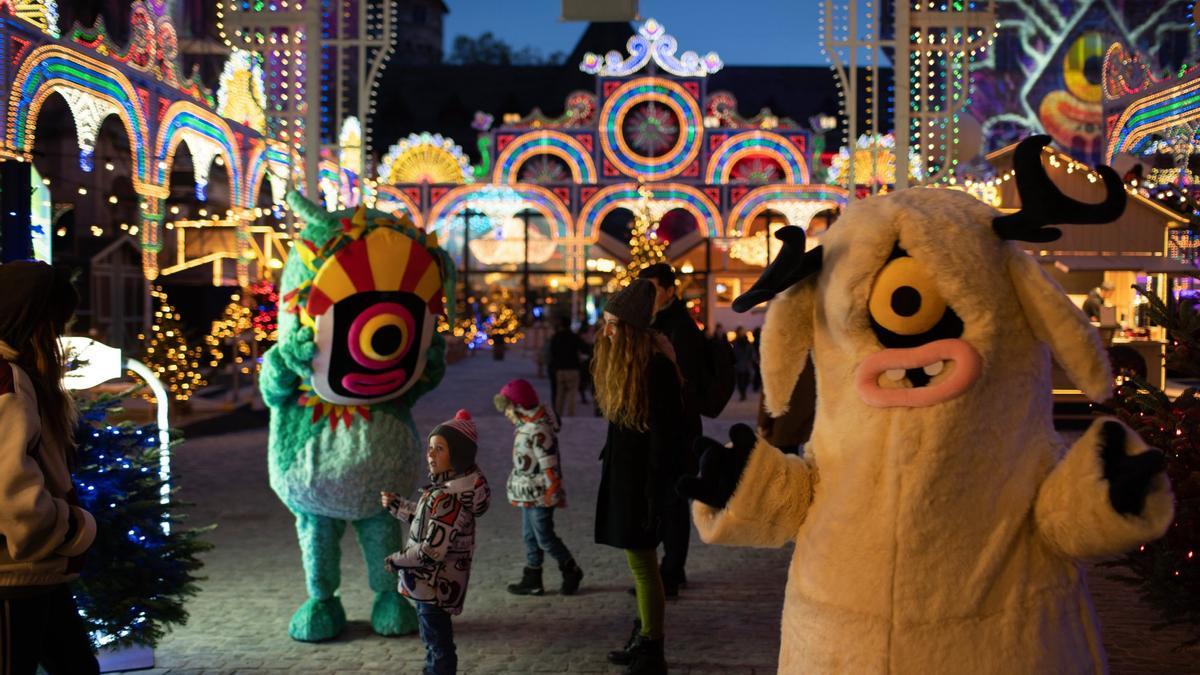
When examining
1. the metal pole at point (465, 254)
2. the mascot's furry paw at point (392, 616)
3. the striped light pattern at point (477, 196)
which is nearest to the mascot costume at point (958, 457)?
the mascot's furry paw at point (392, 616)

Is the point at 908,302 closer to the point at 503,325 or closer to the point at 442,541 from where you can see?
the point at 442,541

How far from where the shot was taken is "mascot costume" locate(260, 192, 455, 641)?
548cm

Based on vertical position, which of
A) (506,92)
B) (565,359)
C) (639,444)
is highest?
(506,92)

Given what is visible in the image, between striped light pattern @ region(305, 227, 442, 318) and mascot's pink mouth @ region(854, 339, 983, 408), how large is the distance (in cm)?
323

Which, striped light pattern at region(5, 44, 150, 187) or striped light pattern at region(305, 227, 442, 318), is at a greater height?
striped light pattern at region(5, 44, 150, 187)

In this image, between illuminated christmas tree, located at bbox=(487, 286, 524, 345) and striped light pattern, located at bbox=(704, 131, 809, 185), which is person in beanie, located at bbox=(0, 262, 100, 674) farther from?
illuminated christmas tree, located at bbox=(487, 286, 524, 345)

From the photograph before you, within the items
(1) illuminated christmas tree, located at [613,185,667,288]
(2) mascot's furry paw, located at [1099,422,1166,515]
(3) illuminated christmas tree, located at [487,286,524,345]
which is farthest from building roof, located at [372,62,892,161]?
(2) mascot's furry paw, located at [1099,422,1166,515]

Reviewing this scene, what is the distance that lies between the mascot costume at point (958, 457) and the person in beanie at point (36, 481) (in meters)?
1.87

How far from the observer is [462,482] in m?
4.45

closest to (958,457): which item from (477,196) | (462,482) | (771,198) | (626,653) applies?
(462,482)

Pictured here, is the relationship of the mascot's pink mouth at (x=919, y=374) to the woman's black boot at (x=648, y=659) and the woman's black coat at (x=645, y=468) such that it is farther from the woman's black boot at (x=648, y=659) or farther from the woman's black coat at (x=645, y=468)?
the woman's black boot at (x=648, y=659)

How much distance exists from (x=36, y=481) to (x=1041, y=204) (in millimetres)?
2512

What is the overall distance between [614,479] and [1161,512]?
2.81 m

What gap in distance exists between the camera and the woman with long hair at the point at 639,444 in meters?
4.97
